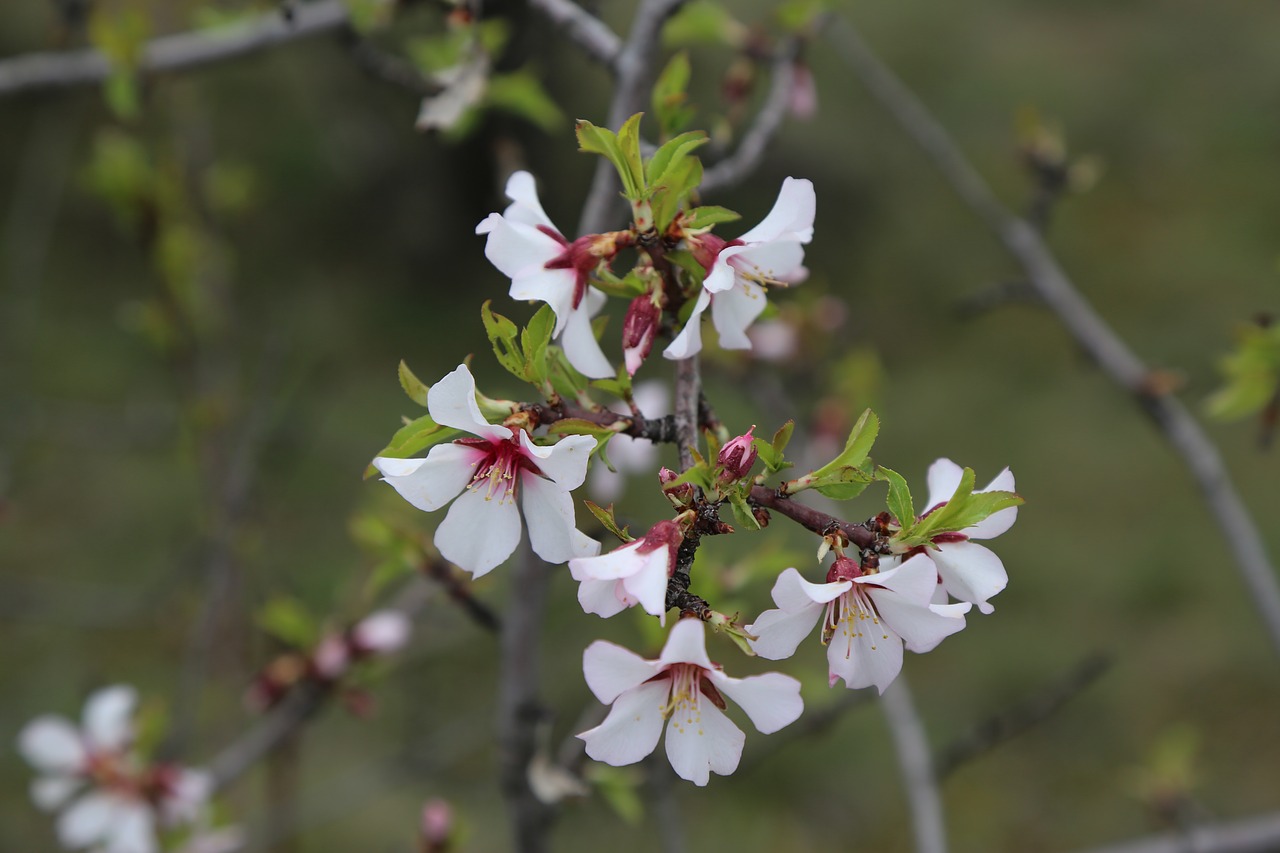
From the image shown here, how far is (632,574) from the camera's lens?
15.8 inches

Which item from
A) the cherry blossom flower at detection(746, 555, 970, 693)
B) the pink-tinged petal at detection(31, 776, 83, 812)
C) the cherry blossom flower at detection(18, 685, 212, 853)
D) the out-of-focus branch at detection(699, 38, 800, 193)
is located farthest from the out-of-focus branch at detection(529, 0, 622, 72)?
the pink-tinged petal at detection(31, 776, 83, 812)

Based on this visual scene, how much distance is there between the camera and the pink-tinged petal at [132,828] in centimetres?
103

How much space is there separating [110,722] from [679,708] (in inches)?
35.4

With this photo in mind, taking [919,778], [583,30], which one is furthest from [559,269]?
[919,778]

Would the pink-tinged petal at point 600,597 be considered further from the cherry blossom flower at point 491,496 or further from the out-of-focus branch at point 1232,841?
the out-of-focus branch at point 1232,841

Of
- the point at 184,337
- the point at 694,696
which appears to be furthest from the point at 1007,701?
the point at 694,696

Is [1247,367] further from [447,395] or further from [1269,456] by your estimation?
[1269,456]

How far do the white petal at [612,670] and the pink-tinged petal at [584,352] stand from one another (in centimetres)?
13

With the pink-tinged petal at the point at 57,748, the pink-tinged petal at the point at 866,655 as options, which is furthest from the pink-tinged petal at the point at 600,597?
the pink-tinged petal at the point at 57,748

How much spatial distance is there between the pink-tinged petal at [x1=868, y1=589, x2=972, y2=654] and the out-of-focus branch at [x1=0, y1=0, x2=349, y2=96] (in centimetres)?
85

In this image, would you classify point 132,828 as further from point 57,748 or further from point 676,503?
point 676,503

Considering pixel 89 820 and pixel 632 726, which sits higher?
pixel 632 726

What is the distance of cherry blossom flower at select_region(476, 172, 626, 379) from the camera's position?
468 mm

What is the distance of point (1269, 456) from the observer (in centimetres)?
283
